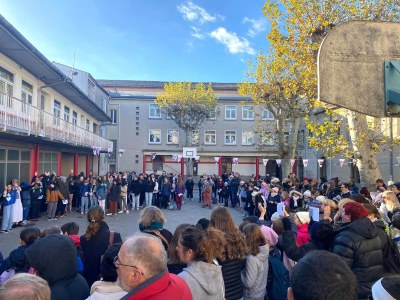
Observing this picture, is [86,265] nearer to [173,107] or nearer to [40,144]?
[40,144]

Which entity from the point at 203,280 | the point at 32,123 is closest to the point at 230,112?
the point at 32,123

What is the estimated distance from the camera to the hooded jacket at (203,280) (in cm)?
250

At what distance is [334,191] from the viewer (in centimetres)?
1062

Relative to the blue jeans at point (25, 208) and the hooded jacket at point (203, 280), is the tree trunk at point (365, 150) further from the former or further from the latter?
the blue jeans at point (25, 208)

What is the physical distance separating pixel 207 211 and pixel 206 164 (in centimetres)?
2160

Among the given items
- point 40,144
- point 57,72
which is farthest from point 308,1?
point 40,144

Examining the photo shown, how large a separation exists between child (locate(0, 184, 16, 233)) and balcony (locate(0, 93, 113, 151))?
2217mm

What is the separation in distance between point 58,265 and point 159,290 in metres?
1.19

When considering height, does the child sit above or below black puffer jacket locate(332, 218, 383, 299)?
below

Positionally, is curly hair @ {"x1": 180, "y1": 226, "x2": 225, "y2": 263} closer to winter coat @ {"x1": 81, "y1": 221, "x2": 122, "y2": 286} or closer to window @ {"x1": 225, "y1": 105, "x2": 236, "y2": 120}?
winter coat @ {"x1": 81, "y1": 221, "x2": 122, "y2": 286}

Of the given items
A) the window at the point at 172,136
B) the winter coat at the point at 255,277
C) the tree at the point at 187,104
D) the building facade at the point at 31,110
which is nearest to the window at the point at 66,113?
the building facade at the point at 31,110

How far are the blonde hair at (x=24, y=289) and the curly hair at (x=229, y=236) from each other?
1.98 m

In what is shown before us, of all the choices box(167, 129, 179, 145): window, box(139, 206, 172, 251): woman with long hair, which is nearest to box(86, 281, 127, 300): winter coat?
box(139, 206, 172, 251): woman with long hair

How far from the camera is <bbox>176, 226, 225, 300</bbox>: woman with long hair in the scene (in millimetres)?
2521
